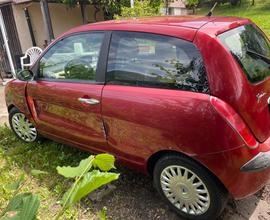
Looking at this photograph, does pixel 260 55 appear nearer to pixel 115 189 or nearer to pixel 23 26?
pixel 115 189

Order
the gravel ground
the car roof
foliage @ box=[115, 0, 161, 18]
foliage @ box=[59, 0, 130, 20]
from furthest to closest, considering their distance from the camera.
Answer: foliage @ box=[59, 0, 130, 20], foliage @ box=[115, 0, 161, 18], the gravel ground, the car roof

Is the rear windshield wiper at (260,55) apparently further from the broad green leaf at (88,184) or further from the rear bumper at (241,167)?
the broad green leaf at (88,184)

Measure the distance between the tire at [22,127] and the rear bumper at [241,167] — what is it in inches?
109

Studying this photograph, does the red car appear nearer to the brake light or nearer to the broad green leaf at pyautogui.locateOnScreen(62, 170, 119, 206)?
the brake light

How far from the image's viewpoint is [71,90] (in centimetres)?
352

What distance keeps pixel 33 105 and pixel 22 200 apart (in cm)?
340

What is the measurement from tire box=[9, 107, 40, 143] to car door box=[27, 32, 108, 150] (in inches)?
14.5

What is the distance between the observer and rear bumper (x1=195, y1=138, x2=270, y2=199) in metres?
2.50

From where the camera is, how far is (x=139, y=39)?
300 centimetres

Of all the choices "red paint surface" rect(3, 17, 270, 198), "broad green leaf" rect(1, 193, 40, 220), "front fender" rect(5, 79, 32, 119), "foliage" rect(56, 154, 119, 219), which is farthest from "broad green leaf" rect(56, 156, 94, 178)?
"front fender" rect(5, 79, 32, 119)

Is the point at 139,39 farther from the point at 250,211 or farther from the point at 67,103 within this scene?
the point at 250,211

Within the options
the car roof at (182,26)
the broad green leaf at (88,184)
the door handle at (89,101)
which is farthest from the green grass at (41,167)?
the broad green leaf at (88,184)

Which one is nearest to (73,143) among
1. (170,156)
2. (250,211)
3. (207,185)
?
(170,156)

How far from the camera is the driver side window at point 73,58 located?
339cm
